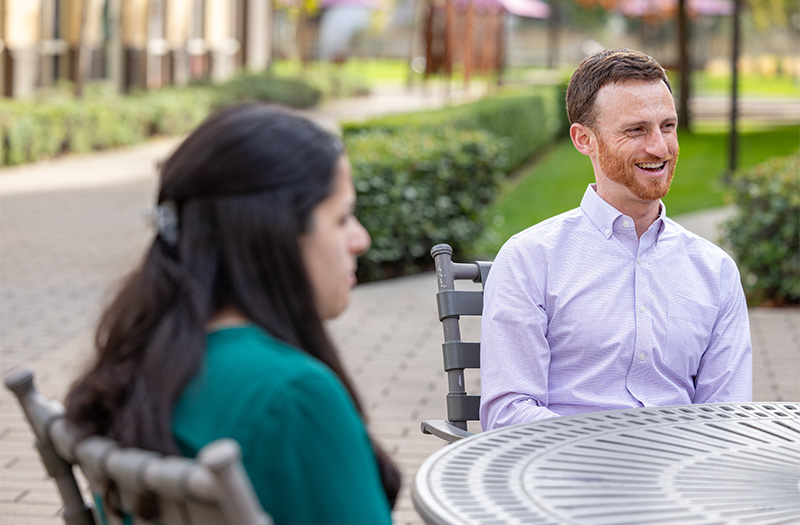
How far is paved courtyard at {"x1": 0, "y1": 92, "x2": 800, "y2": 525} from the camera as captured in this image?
4.50 metres

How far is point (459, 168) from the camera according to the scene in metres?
8.85

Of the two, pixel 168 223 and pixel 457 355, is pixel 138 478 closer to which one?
pixel 168 223

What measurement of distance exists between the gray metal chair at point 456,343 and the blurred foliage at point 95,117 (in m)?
12.0

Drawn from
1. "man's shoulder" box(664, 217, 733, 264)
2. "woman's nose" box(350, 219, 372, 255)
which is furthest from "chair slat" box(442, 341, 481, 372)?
"woman's nose" box(350, 219, 372, 255)

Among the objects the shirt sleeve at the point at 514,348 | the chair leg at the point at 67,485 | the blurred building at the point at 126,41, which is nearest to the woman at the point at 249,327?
the chair leg at the point at 67,485

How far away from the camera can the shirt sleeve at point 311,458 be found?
1383 mm

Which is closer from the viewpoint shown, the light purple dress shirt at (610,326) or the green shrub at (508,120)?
the light purple dress shirt at (610,326)

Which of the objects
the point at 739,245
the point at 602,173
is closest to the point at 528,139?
the point at 739,245

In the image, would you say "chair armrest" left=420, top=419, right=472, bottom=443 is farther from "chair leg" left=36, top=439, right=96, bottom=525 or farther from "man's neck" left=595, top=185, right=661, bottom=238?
"chair leg" left=36, top=439, right=96, bottom=525

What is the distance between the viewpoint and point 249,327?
148cm

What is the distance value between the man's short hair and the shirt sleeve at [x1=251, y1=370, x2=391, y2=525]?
1.51m

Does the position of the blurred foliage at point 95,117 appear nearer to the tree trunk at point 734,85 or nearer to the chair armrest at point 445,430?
the tree trunk at point 734,85

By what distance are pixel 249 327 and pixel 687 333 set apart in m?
1.45

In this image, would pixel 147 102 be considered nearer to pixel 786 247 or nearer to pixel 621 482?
pixel 786 247
